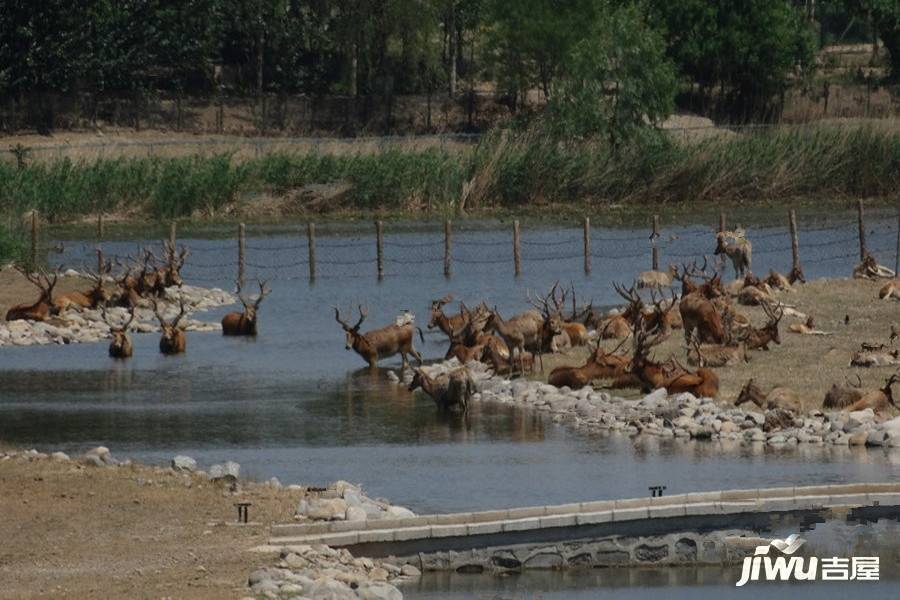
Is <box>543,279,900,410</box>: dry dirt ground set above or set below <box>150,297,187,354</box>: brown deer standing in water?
above

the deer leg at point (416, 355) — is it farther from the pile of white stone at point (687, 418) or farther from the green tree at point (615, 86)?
the green tree at point (615, 86)

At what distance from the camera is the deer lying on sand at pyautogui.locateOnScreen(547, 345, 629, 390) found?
3145 cm

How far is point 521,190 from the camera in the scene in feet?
225

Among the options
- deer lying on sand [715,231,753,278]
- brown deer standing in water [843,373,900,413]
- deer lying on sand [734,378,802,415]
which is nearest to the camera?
brown deer standing in water [843,373,900,413]

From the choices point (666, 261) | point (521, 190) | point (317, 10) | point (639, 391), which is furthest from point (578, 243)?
point (317, 10)

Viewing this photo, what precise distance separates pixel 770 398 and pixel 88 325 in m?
16.5

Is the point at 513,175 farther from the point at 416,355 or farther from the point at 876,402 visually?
the point at 876,402

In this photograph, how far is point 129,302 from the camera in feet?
140

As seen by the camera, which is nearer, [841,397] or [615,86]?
[841,397]

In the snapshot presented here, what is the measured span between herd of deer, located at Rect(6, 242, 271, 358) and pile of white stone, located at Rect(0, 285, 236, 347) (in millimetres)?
119

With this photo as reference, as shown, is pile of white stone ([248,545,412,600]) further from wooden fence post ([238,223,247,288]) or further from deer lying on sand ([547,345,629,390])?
wooden fence post ([238,223,247,288])

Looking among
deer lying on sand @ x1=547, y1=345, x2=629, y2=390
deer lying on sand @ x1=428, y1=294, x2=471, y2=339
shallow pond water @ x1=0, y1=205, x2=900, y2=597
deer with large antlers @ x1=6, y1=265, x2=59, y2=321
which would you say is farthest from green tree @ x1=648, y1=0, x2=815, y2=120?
deer lying on sand @ x1=547, y1=345, x2=629, y2=390

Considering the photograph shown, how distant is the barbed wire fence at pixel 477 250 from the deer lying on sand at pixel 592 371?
18.1 m

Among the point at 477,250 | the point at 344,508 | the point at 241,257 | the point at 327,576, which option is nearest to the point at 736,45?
the point at 477,250
